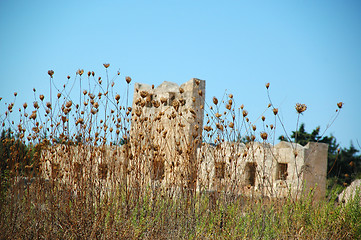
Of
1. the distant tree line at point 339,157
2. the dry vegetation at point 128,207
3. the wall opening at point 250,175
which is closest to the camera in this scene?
the dry vegetation at point 128,207

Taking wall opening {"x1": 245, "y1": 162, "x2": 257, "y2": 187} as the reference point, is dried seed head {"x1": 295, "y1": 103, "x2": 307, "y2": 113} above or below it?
above

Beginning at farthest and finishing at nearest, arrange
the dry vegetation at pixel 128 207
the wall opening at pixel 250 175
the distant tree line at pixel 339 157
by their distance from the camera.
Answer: the distant tree line at pixel 339 157 → the wall opening at pixel 250 175 → the dry vegetation at pixel 128 207

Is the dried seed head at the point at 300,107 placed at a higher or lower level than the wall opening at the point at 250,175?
higher

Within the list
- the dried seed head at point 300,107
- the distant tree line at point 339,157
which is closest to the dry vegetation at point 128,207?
the dried seed head at point 300,107

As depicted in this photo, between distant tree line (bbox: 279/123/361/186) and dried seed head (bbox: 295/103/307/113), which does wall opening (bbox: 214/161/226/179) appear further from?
distant tree line (bbox: 279/123/361/186)

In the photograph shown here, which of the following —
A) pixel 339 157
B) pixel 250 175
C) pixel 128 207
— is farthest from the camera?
pixel 339 157

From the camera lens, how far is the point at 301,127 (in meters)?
17.5

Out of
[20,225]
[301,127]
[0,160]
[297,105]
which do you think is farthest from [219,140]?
[301,127]

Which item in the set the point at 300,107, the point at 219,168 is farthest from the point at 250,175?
the point at 300,107

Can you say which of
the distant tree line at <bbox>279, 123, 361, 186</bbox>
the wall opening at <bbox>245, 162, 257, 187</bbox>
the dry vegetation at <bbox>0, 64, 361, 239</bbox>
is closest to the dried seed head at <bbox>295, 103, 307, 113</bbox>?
the dry vegetation at <bbox>0, 64, 361, 239</bbox>

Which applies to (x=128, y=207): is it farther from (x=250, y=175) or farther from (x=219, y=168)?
(x=250, y=175)

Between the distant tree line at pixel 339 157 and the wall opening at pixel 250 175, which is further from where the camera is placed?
the distant tree line at pixel 339 157

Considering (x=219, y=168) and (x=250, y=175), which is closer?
(x=219, y=168)

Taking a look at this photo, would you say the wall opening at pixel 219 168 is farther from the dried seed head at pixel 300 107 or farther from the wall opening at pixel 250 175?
the wall opening at pixel 250 175
